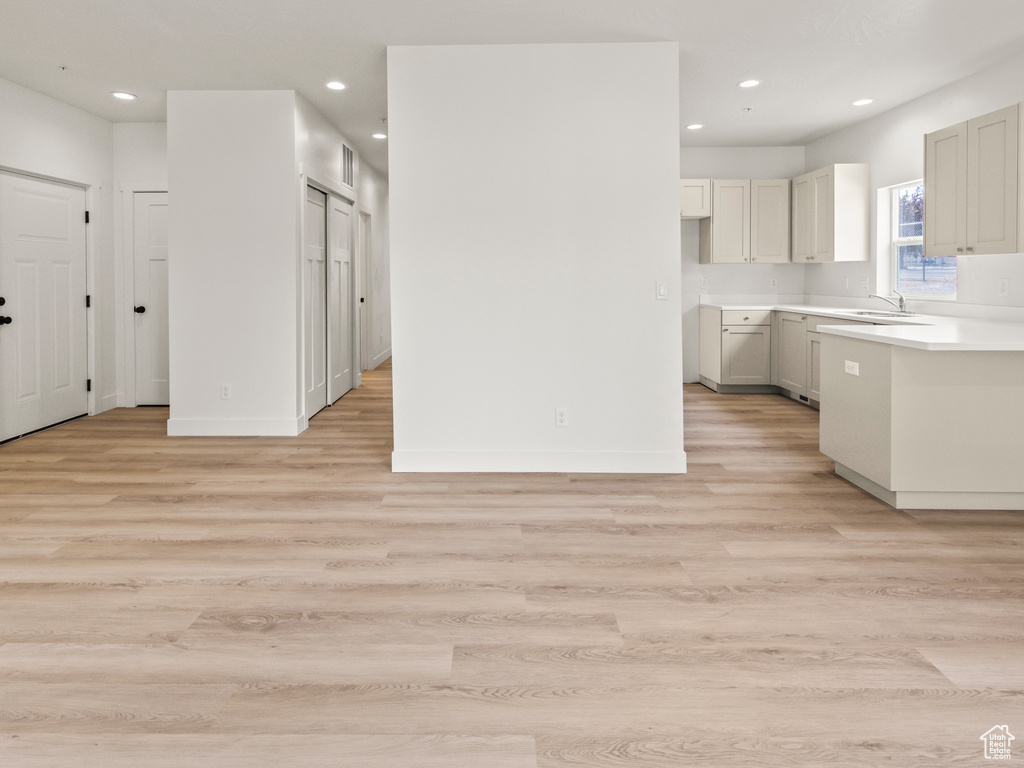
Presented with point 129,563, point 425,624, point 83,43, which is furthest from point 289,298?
point 425,624

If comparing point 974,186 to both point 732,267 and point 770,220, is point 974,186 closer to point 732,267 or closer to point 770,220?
point 770,220

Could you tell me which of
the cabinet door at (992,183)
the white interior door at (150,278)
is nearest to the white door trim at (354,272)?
the white interior door at (150,278)

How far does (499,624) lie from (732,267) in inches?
254

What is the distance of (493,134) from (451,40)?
55 cm

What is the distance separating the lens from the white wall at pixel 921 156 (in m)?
4.82

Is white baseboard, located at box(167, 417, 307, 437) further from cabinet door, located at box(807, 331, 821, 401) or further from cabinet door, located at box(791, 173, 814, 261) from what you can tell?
cabinet door, located at box(791, 173, 814, 261)

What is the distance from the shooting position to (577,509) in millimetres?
3715

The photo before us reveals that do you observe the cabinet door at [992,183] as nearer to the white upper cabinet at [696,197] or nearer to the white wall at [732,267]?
the white upper cabinet at [696,197]

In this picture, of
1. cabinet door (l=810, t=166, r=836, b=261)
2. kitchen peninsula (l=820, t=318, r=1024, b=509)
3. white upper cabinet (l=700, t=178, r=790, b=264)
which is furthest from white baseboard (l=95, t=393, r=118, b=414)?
cabinet door (l=810, t=166, r=836, b=261)

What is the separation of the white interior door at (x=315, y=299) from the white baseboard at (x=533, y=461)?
183cm

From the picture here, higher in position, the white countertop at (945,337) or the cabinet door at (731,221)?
the cabinet door at (731,221)

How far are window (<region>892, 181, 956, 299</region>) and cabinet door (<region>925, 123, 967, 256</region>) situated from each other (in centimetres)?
97

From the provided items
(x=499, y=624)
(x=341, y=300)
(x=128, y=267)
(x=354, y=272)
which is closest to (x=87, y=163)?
(x=128, y=267)

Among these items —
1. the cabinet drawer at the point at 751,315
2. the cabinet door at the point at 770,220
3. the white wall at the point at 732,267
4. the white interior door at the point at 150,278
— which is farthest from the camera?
the white wall at the point at 732,267
